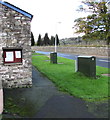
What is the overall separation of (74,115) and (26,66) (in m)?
3.51

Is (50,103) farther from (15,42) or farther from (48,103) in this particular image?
(15,42)

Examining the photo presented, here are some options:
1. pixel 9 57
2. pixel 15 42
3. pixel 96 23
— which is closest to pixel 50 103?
pixel 9 57

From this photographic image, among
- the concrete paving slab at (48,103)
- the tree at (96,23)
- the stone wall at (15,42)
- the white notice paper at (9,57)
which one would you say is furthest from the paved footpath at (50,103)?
the tree at (96,23)

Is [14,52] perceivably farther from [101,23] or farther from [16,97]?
[101,23]

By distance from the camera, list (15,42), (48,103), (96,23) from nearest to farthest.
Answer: (48,103) → (15,42) → (96,23)

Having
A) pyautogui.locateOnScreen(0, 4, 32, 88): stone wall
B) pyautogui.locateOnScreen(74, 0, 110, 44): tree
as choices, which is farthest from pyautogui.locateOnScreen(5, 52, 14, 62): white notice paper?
pyautogui.locateOnScreen(74, 0, 110, 44): tree

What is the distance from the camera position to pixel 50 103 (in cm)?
487

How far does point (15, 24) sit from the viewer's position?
6.58 meters

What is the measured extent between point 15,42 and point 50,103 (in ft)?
10.2

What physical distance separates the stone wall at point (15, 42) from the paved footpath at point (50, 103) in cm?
52

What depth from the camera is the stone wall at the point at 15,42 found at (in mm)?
6484

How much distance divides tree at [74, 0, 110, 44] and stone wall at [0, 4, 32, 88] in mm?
24760

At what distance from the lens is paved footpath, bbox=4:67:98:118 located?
4.05m

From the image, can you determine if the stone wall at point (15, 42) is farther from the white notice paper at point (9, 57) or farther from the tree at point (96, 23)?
the tree at point (96, 23)
